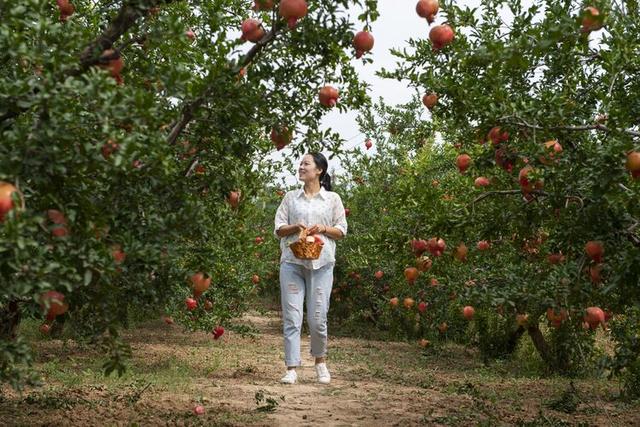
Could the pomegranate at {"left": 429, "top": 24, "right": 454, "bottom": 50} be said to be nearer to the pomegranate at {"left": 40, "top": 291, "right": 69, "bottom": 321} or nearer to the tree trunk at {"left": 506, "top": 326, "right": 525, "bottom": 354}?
the pomegranate at {"left": 40, "top": 291, "right": 69, "bottom": 321}

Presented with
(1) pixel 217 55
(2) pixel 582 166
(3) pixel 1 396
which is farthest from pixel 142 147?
(3) pixel 1 396

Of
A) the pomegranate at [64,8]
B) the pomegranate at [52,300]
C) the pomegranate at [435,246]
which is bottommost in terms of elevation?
the pomegranate at [52,300]

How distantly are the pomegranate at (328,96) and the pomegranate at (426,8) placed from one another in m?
1.05

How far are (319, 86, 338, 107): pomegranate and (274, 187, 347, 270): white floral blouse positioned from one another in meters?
2.33

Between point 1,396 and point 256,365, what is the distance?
3065mm

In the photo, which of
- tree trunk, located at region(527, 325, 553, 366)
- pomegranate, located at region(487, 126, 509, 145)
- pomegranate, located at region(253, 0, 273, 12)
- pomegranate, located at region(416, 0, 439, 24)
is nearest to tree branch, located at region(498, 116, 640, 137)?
pomegranate, located at region(487, 126, 509, 145)

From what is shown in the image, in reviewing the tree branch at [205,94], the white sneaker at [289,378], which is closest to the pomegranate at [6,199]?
the tree branch at [205,94]

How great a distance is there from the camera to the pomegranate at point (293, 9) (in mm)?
3045

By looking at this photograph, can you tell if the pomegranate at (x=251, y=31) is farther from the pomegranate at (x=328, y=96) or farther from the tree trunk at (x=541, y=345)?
the tree trunk at (x=541, y=345)

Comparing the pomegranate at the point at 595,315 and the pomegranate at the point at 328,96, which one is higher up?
the pomegranate at the point at 328,96

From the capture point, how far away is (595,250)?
353 centimetres

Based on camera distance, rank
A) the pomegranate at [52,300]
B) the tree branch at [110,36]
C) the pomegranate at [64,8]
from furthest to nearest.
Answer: the pomegranate at [64,8]
the tree branch at [110,36]
the pomegranate at [52,300]

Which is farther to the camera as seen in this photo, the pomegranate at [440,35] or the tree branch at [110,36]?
the pomegranate at [440,35]

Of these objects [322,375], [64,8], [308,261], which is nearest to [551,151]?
[308,261]
